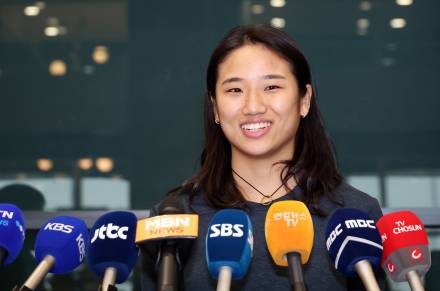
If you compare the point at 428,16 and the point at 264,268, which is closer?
the point at 264,268

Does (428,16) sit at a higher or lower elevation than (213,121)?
higher

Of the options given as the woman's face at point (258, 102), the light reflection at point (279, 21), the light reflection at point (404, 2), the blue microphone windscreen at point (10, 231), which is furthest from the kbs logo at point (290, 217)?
the light reflection at point (404, 2)

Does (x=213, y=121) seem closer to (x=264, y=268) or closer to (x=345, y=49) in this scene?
(x=264, y=268)

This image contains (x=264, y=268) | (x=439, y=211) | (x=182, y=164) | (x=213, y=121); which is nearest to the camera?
(x=264, y=268)

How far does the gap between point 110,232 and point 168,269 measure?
26 centimetres

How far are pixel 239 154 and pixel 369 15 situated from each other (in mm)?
1456

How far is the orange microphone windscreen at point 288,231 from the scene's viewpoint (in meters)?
1.14

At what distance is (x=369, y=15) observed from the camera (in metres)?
2.87

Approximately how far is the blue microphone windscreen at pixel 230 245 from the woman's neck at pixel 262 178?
0.48 m

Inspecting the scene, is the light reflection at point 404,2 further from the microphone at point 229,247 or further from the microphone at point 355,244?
the microphone at point 229,247

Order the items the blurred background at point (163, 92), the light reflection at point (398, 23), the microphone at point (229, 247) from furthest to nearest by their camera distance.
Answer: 1. the light reflection at point (398, 23)
2. the blurred background at point (163, 92)
3. the microphone at point (229, 247)

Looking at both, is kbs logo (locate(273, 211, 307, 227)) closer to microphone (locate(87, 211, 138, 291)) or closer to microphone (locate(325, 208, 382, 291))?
microphone (locate(325, 208, 382, 291))

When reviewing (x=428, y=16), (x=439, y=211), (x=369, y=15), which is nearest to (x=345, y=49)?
(x=369, y=15)

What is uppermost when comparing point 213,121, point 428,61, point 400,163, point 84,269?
point 428,61
